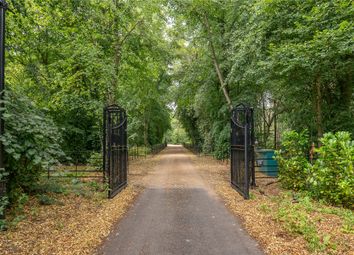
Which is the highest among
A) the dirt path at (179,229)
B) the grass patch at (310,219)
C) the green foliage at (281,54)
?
the green foliage at (281,54)

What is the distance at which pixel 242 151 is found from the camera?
764cm

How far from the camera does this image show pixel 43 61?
13.9 m

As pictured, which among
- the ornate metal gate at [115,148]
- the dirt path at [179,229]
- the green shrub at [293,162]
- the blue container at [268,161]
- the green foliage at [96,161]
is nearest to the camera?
the dirt path at [179,229]

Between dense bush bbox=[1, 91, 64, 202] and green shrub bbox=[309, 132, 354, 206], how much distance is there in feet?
18.8

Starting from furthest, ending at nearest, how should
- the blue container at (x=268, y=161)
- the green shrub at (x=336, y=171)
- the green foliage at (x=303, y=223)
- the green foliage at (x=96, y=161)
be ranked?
the blue container at (x=268, y=161), the green foliage at (x=96, y=161), the green shrub at (x=336, y=171), the green foliage at (x=303, y=223)

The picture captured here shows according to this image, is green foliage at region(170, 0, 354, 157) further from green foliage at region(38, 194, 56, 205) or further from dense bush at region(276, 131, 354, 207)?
green foliage at region(38, 194, 56, 205)

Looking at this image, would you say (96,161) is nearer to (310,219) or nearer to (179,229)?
(179,229)

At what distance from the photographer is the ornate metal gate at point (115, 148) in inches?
277

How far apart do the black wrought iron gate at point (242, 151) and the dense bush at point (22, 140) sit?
456 centimetres

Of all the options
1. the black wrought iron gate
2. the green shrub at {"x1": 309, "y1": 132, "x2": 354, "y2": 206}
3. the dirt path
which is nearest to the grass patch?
the green shrub at {"x1": 309, "y1": 132, "x2": 354, "y2": 206}

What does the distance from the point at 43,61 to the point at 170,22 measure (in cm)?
729

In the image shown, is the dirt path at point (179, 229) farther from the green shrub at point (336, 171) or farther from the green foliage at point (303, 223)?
the green shrub at point (336, 171)

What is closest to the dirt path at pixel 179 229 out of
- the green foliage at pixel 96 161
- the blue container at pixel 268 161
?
the green foliage at pixel 96 161

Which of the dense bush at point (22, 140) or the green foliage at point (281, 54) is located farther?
the green foliage at point (281, 54)
